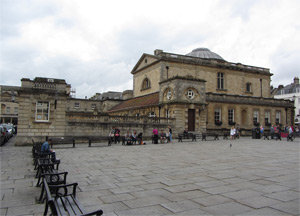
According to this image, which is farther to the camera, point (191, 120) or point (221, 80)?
point (221, 80)

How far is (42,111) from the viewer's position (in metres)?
18.2

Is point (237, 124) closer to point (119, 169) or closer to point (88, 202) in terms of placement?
point (119, 169)

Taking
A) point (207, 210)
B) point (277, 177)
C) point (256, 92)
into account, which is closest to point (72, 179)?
point (207, 210)

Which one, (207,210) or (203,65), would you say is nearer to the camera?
(207,210)

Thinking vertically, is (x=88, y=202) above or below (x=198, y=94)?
below

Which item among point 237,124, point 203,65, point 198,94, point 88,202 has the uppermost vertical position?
point 203,65

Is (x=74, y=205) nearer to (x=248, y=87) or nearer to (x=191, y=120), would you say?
(x=191, y=120)

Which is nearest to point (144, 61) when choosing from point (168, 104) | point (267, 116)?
point (168, 104)

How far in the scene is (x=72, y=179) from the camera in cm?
711

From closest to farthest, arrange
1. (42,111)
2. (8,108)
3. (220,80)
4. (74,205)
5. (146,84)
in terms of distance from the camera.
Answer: (74,205) → (42,111) → (220,80) → (146,84) → (8,108)

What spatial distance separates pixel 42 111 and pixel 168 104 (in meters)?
12.3

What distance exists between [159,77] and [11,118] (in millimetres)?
60560

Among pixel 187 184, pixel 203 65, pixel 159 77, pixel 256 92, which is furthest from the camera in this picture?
pixel 256 92

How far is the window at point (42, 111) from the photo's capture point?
18.1 meters
